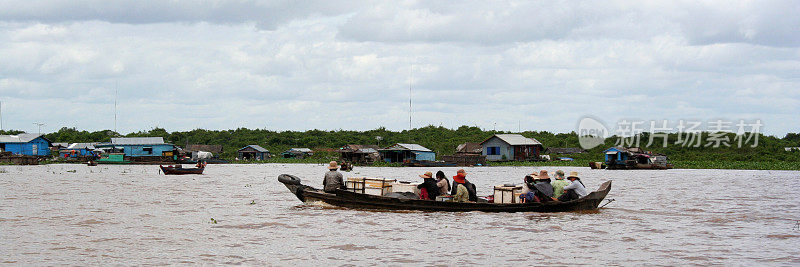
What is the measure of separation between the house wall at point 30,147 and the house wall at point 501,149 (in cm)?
4980

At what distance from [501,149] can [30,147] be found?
51.8 meters

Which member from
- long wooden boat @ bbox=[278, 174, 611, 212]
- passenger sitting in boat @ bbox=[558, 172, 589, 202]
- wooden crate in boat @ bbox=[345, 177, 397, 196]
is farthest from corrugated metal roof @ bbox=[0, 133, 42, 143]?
passenger sitting in boat @ bbox=[558, 172, 589, 202]

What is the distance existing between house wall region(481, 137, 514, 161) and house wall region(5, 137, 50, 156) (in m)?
49.8

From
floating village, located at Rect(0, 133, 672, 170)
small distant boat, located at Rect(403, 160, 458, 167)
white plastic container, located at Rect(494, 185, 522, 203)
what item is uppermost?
floating village, located at Rect(0, 133, 672, 170)

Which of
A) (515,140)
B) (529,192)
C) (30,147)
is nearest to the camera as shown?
(529,192)

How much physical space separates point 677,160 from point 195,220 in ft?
227

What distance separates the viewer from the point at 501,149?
75.4 metres

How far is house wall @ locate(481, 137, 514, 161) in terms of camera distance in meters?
74.9

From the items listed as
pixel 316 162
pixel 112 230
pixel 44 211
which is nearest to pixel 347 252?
pixel 112 230

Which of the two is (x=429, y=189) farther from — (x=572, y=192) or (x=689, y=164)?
(x=689, y=164)

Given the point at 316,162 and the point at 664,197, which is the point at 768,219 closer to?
the point at 664,197

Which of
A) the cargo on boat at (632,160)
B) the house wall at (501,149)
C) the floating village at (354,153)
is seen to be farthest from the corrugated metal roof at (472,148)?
the cargo on boat at (632,160)

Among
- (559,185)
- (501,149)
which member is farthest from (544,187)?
(501,149)

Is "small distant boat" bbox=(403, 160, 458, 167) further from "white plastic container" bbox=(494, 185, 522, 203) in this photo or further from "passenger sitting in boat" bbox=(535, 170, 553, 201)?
"passenger sitting in boat" bbox=(535, 170, 553, 201)
